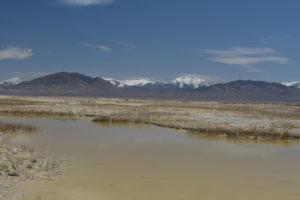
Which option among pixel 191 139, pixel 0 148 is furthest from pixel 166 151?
pixel 0 148

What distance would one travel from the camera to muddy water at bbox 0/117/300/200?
43.2 ft

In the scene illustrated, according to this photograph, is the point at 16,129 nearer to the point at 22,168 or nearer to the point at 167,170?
the point at 22,168

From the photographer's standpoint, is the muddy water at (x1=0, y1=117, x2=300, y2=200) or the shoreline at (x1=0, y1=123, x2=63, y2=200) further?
A: the muddy water at (x1=0, y1=117, x2=300, y2=200)

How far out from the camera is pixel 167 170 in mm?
17109

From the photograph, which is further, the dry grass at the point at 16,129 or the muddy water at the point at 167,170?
the dry grass at the point at 16,129

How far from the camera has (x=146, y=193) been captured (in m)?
13.1

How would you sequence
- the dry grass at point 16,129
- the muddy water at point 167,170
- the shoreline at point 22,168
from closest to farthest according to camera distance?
the shoreline at point 22,168 < the muddy water at point 167,170 < the dry grass at point 16,129

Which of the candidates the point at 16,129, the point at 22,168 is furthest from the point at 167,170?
the point at 16,129

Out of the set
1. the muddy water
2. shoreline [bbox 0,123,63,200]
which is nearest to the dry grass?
the muddy water

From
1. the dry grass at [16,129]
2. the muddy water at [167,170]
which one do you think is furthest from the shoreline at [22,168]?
the dry grass at [16,129]

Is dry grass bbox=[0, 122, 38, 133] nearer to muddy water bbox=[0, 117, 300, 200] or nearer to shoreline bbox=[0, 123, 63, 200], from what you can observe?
muddy water bbox=[0, 117, 300, 200]

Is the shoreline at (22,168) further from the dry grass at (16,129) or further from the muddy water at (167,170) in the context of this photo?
the dry grass at (16,129)

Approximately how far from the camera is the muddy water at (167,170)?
13.2 metres

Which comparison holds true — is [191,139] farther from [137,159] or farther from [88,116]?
[88,116]
